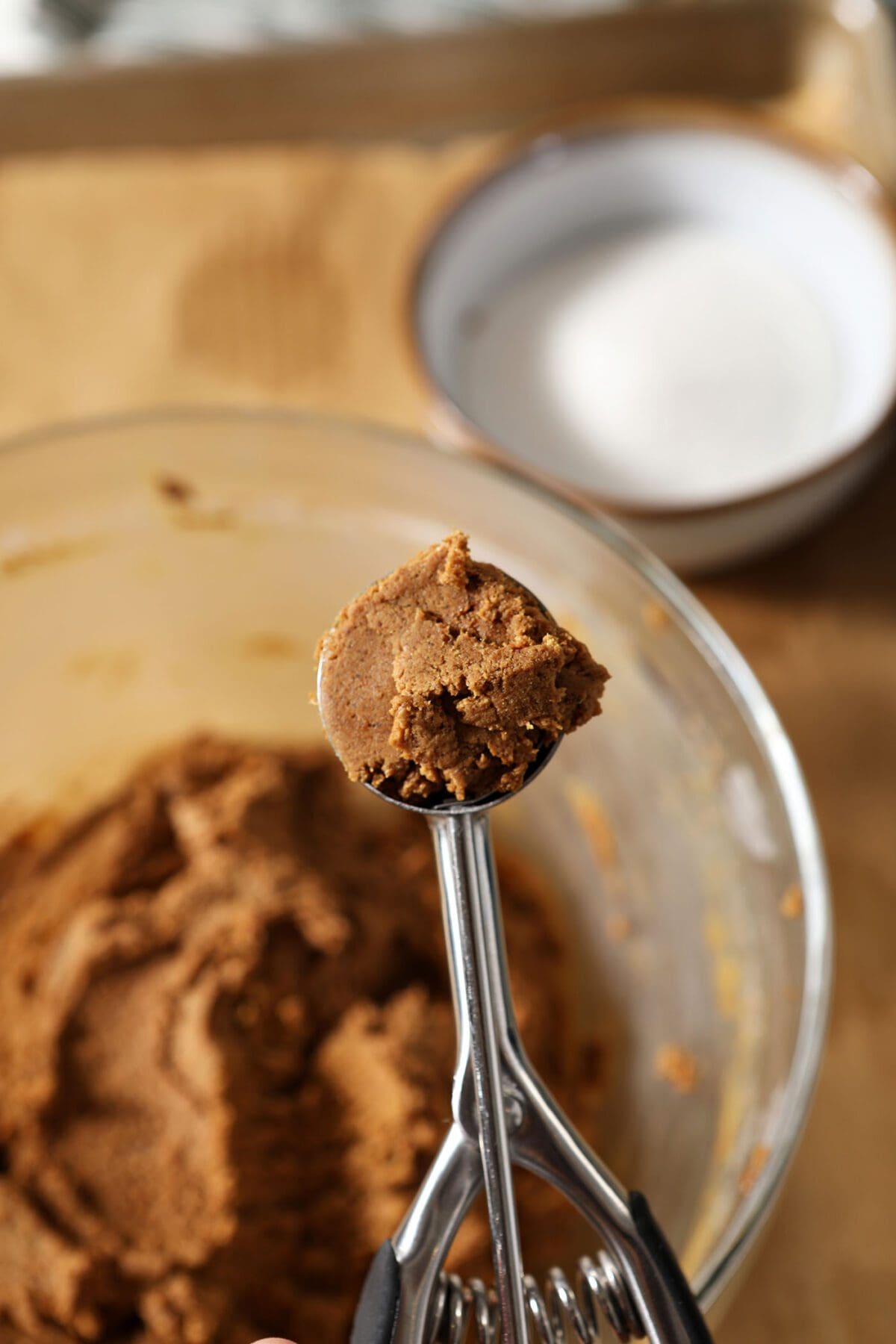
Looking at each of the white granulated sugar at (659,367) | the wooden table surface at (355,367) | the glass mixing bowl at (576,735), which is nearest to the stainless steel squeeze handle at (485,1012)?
the glass mixing bowl at (576,735)

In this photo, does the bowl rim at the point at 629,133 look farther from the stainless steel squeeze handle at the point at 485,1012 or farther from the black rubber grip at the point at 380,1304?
the black rubber grip at the point at 380,1304

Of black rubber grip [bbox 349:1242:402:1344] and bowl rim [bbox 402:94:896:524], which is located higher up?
bowl rim [bbox 402:94:896:524]

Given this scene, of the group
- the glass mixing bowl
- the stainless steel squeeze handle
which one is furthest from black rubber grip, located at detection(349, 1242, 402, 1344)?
the glass mixing bowl

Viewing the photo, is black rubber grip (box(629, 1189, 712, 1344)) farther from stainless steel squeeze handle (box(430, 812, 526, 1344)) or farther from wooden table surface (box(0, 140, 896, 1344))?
wooden table surface (box(0, 140, 896, 1344))

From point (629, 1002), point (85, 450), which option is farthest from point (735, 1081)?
point (85, 450)

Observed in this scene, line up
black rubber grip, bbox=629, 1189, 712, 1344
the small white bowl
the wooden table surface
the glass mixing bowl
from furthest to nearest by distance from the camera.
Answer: the small white bowl < the wooden table surface < the glass mixing bowl < black rubber grip, bbox=629, 1189, 712, 1344

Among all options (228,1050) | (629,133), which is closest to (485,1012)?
(228,1050)

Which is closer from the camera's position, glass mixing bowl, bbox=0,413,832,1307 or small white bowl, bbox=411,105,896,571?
glass mixing bowl, bbox=0,413,832,1307

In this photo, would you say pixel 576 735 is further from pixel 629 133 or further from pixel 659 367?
pixel 629 133
